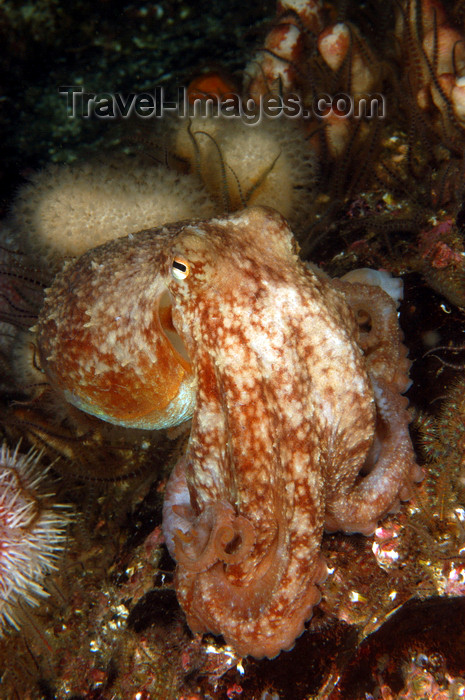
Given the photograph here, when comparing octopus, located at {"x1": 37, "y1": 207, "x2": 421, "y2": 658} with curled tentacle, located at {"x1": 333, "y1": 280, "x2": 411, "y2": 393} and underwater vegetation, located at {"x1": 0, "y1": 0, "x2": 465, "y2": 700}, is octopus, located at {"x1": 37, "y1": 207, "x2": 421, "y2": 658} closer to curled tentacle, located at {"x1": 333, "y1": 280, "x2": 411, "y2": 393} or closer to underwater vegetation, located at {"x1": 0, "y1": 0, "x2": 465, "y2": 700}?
underwater vegetation, located at {"x1": 0, "y1": 0, "x2": 465, "y2": 700}

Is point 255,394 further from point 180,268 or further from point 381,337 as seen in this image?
point 381,337

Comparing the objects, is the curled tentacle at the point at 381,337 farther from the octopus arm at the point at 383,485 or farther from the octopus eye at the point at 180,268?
the octopus eye at the point at 180,268

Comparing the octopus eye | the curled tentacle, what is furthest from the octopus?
the curled tentacle

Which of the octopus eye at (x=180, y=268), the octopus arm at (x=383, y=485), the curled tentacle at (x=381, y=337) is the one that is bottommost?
the octopus arm at (x=383, y=485)

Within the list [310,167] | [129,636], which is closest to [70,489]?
[129,636]

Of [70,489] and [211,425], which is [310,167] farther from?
[70,489]

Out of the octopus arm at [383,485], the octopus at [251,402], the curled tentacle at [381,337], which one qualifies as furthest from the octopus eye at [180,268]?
the octopus arm at [383,485]

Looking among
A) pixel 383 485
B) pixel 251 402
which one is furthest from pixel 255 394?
pixel 383 485
